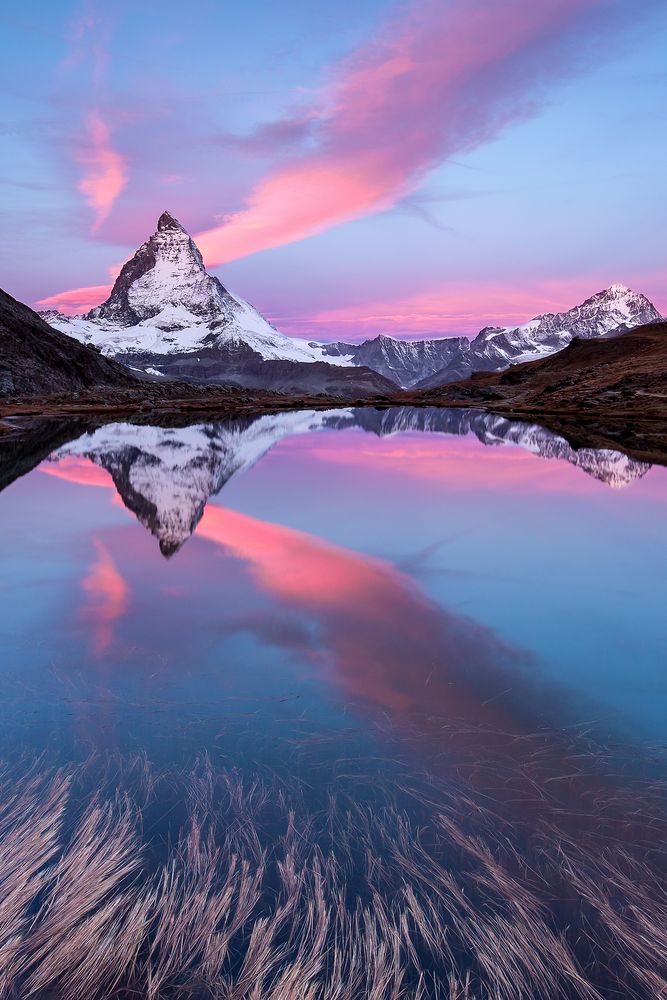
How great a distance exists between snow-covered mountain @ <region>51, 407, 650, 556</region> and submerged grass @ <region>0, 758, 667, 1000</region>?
1516 cm

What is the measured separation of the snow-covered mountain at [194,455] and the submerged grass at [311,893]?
15157mm

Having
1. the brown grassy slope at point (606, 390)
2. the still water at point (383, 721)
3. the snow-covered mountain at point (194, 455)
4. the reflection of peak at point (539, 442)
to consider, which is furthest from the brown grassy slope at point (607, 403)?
the still water at point (383, 721)

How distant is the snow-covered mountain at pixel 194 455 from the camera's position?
31891 millimetres

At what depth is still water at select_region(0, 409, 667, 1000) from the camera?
6.52 metres

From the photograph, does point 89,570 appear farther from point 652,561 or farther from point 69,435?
point 69,435

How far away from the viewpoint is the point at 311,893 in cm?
716

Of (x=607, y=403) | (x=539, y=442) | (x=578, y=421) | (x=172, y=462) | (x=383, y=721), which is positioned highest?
(x=383, y=721)

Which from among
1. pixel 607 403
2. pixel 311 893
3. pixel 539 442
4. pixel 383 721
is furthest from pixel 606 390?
pixel 311 893

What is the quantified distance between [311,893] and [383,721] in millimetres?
4008

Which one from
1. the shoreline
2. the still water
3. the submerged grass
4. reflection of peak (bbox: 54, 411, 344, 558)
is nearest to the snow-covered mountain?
reflection of peak (bbox: 54, 411, 344, 558)

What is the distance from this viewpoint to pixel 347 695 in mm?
12000

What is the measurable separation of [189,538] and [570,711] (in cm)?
1753

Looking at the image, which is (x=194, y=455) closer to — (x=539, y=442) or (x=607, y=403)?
(x=539, y=442)

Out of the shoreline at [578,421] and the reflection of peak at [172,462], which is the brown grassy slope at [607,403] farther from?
the reflection of peak at [172,462]
